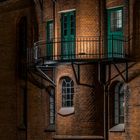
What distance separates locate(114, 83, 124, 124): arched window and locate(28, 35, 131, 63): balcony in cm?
153

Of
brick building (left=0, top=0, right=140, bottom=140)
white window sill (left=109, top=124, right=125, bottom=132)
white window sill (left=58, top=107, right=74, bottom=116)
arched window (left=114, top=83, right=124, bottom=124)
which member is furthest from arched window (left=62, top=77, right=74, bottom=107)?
white window sill (left=109, top=124, right=125, bottom=132)

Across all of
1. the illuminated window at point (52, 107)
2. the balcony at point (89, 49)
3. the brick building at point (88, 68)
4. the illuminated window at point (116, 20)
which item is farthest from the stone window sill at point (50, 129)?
the illuminated window at point (116, 20)

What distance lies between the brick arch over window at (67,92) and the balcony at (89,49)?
130cm

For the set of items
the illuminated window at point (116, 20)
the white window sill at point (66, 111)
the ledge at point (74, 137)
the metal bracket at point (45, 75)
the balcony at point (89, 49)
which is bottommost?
the ledge at point (74, 137)

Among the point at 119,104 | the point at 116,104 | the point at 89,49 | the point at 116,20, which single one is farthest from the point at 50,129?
the point at 116,20

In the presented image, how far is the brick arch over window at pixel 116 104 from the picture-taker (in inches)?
1100

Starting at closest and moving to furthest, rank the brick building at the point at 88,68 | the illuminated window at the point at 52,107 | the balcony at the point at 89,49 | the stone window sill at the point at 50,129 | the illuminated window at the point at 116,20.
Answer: the brick building at the point at 88,68, the balcony at the point at 89,49, the illuminated window at the point at 116,20, the stone window sill at the point at 50,129, the illuminated window at the point at 52,107

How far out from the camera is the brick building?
27.2 m

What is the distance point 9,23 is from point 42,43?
332 centimetres

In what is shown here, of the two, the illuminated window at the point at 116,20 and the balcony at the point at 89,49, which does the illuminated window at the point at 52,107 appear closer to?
the balcony at the point at 89,49

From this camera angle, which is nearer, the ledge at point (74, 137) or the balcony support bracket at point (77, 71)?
the ledge at point (74, 137)

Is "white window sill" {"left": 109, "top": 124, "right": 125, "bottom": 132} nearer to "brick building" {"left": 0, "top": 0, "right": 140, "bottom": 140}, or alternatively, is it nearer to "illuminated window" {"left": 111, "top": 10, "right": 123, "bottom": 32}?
"brick building" {"left": 0, "top": 0, "right": 140, "bottom": 140}

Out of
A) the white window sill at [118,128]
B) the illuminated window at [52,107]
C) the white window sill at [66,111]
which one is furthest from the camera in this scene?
the illuminated window at [52,107]

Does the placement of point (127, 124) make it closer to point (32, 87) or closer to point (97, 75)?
point (97, 75)
